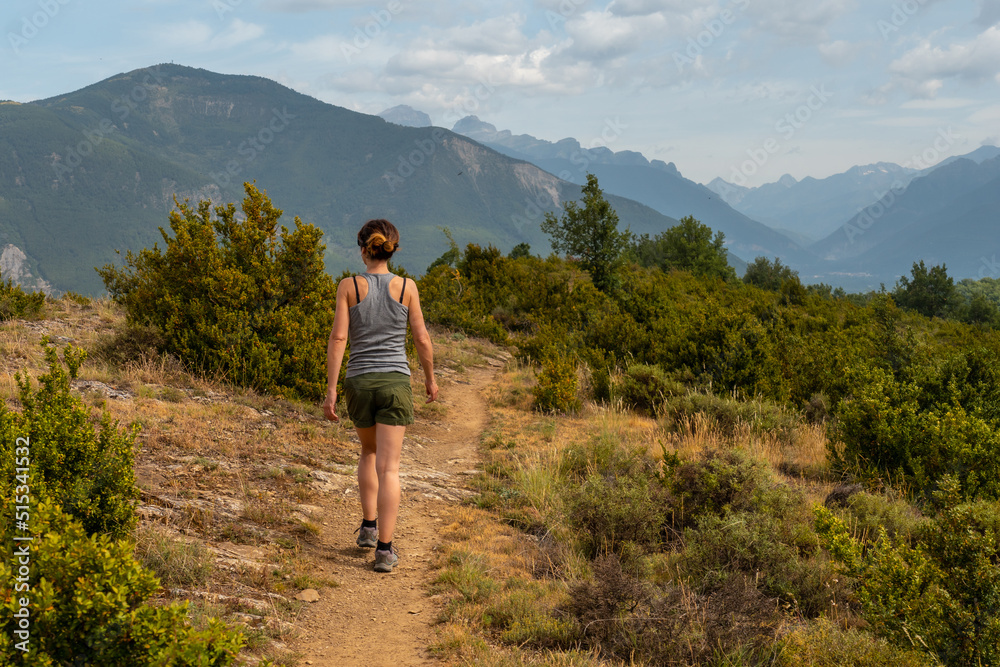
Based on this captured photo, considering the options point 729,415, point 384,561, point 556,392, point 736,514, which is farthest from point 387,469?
point 556,392

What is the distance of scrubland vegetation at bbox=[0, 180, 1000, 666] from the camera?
2738 mm

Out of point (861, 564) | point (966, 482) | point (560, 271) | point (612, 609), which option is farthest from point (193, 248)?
point (560, 271)

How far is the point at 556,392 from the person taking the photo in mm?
9703

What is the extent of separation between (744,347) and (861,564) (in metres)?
7.01

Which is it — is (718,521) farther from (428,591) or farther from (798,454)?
(798,454)

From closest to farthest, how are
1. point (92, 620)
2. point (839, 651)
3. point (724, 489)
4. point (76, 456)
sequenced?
point (92, 620) → point (839, 651) → point (76, 456) → point (724, 489)

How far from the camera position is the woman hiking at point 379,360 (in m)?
4.24

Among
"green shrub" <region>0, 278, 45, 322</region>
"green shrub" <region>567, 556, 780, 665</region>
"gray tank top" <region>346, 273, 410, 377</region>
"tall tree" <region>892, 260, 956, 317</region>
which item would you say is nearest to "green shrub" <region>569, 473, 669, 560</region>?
"green shrub" <region>567, 556, 780, 665</region>

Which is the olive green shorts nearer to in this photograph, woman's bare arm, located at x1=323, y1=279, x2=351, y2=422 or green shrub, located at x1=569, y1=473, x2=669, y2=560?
woman's bare arm, located at x1=323, y1=279, x2=351, y2=422

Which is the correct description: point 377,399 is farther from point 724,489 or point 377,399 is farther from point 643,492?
point 724,489

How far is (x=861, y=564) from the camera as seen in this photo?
10.1 feet

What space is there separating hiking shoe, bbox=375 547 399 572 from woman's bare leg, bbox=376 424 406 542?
0.53 feet

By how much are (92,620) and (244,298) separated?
6684 mm

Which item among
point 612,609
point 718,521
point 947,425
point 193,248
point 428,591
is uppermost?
point 193,248
